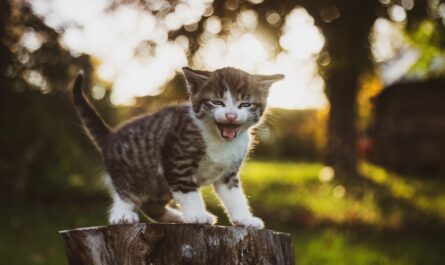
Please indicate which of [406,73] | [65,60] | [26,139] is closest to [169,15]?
[65,60]

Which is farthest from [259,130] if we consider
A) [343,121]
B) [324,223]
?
[343,121]

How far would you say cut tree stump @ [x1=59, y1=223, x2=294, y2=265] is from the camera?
9.68 feet

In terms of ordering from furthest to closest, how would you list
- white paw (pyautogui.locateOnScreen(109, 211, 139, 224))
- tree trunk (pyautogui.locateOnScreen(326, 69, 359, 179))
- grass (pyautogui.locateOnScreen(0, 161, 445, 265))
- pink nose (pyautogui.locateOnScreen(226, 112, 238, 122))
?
tree trunk (pyautogui.locateOnScreen(326, 69, 359, 179)) < grass (pyautogui.locateOnScreen(0, 161, 445, 265)) < white paw (pyautogui.locateOnScreen(109, 211, 139, 224)) < pink nose (pyautogui.locateOnScreen(226, 112, 238, 122))

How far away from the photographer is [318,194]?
1314 cm

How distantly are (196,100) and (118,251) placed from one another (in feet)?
3.59

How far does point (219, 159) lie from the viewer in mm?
3555

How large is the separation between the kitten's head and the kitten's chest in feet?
0.37

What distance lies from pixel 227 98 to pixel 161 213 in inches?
46.8

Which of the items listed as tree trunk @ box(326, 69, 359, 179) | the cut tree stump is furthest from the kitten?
tree trunk @ box(326, 69, 359, 179)

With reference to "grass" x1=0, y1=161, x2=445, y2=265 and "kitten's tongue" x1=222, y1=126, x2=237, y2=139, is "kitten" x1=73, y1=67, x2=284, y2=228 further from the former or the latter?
"grass" x1=0, y1=161, x2=445, y2=265

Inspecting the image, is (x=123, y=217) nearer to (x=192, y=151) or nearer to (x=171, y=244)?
(x=192, y=151)

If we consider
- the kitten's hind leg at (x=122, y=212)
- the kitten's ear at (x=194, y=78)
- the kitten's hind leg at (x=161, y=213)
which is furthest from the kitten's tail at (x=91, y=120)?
the kitten's ear at (x=194, y=78)

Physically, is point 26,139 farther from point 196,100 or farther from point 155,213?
point 196,100

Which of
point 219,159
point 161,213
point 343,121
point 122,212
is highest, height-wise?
point 219,159
